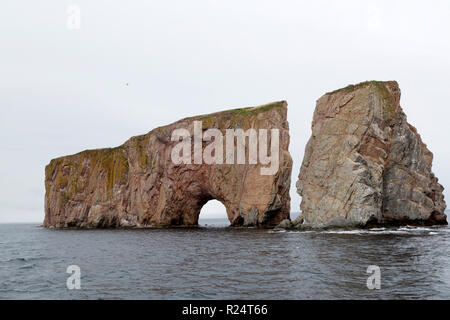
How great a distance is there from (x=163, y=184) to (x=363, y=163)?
4303 centimetres

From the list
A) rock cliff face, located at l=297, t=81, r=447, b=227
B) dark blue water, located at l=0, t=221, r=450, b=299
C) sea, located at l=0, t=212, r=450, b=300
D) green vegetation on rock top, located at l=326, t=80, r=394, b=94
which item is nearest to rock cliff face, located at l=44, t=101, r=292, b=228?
rock cliff face, located at l=297, t=81, r=447, b=227

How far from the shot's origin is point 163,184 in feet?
260

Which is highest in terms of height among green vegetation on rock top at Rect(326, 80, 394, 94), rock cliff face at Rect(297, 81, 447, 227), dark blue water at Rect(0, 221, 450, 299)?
green vegetation on rock top at Rect(326, 80, 394, 94)

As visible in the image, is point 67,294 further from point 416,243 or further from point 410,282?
point 416,243

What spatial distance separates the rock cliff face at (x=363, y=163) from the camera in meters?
51.5

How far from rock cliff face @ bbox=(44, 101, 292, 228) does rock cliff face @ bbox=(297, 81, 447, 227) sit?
935 centimetres

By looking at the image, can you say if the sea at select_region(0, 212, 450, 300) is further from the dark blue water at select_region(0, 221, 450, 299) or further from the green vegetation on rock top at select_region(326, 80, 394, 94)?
the green vegetation on rock top at select_region(326, 80, 394, 94)

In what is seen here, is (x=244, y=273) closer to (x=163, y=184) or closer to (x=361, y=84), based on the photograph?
(x=361, y=84)

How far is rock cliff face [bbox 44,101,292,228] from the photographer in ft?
218

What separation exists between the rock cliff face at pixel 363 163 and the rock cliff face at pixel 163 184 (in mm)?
9345

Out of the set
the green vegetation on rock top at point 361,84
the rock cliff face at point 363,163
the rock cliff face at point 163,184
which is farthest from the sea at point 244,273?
the rock cliff face at point 163,184

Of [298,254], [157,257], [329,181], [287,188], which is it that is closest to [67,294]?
[157,257]

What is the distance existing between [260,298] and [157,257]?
15.8 m

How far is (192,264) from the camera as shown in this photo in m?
26.5
